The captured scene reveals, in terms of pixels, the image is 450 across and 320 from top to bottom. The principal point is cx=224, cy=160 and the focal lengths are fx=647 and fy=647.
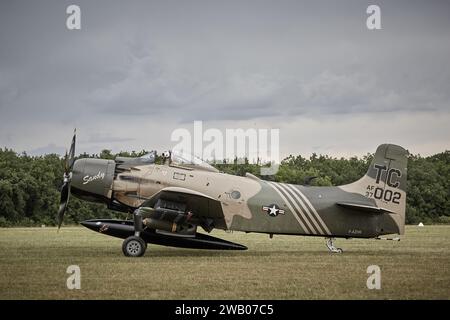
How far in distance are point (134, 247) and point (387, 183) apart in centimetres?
729

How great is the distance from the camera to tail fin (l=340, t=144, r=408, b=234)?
59.8ft

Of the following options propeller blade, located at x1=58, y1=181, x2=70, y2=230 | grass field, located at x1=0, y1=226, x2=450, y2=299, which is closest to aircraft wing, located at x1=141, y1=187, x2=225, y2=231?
grass field, located at x1=0, y1=226, x2=450, y2=299

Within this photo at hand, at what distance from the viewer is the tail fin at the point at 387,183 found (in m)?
18.2

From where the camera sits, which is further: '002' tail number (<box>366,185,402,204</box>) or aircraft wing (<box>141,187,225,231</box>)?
'002' tail number (<box>366,185,402,204</box>)

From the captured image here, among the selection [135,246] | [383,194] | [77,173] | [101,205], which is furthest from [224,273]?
[101,205]

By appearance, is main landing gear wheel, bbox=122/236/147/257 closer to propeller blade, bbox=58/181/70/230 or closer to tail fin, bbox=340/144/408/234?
propeller blade, bbox=58/181/70/230

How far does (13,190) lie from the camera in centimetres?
5838

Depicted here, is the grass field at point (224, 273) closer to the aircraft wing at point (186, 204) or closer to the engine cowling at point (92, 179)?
the aircraft wing at point (186, 204)

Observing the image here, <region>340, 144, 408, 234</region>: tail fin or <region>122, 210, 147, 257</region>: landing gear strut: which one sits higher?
<region>340, 144, 408, 234</region>: tail fin

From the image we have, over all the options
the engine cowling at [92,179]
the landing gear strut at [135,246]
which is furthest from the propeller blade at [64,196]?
the landing gear strut at [135,246]

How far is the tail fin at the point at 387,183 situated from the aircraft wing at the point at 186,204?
158 inches

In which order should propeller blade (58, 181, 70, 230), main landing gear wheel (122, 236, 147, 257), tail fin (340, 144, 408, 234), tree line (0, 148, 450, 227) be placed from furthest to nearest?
tree line (0, 148, 450, 227), tail fin (340, 144, 408, 234), propeller blade (58, 181, 70, 230), main landing gear wheel (122, 236, 147, 257)

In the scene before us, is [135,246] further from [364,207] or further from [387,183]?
[387,183]
